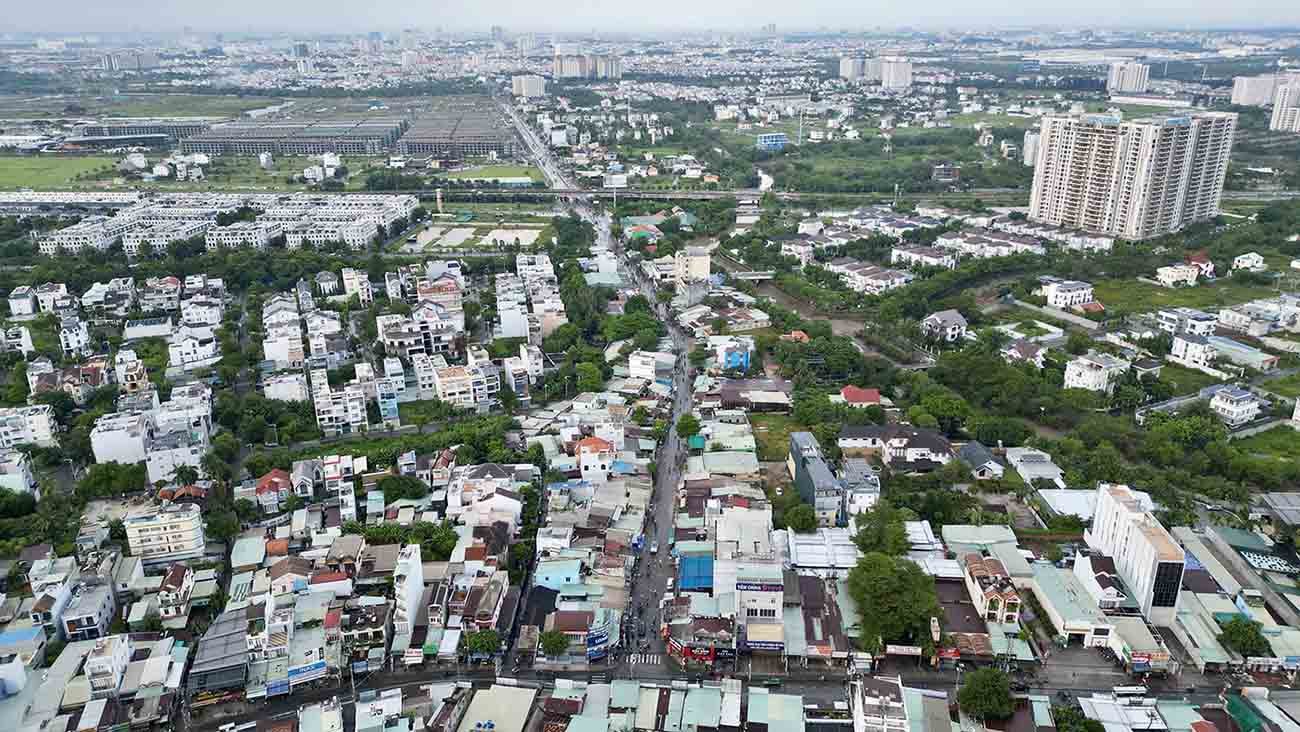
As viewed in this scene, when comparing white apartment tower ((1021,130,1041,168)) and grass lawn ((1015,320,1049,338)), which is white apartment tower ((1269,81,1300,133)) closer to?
white apartment tower ((1021,130,1041,168))

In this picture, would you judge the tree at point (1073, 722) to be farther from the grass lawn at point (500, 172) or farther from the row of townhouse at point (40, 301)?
the grass lawn at point (500, 172)

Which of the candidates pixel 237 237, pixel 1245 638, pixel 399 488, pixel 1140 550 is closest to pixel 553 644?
pixel 399 488

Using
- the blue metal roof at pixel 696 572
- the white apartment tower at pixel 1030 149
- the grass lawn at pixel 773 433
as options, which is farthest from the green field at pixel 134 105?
the blue metal roof at pixel 696 572

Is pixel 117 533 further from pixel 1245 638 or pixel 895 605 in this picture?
pixel 1245 638

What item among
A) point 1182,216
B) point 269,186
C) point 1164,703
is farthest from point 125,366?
point 1182,216

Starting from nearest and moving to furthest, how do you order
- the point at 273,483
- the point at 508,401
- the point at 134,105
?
the point at 273,483, the point at 508,401, the point at 134,105

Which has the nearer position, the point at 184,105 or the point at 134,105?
the point at 134,105
